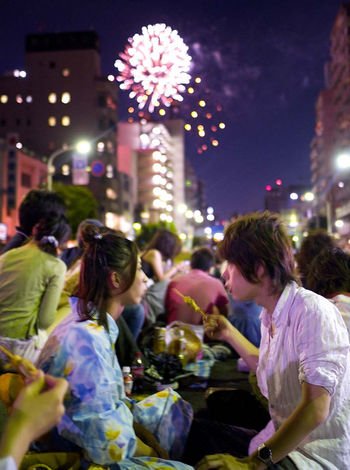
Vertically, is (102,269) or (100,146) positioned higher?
(100,146)

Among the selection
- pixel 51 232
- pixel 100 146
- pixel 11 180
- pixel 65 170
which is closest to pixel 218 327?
pixel 51 232

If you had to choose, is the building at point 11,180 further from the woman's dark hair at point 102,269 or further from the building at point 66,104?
the woman's dark hair at point 102,269

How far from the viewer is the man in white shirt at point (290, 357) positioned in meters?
2.09

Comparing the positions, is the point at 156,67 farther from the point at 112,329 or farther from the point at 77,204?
the point at 77,204

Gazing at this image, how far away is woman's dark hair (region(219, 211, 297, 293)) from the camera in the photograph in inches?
92.1

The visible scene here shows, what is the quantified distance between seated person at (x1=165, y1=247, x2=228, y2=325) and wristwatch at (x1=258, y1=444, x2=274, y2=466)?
4.41 metres

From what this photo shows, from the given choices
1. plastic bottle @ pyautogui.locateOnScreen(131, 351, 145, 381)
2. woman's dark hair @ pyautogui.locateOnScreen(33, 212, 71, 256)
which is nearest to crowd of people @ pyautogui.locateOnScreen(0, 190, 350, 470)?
woman's dark hair @ pyautogui.locateOnScreen(33, 212, 71, 256)

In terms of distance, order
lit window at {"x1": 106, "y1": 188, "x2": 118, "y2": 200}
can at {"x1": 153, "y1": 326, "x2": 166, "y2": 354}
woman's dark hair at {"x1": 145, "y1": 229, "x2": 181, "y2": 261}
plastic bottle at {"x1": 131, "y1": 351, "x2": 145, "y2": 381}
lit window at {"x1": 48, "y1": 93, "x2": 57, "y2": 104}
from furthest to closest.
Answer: lit window at {"x1": 48, "y1": 93, "x2": 57, "y2": 104} → lit window at {"x1": 106, "y1": 188, "x2": 118, "y2": 200} → woman's dark hair at {"x1": 145, "y1": 229, "x2": 181, "y2": 261} → can at {"x1": 153, "y1": 326, "x2": 166, "y2": 354} → plastic bottle at {"x1": 131, "y1": 351, "x2": 145, "y2": 381}

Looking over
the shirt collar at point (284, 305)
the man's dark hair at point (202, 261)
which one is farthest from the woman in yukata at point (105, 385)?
the man's dark hair at point (202, 261)

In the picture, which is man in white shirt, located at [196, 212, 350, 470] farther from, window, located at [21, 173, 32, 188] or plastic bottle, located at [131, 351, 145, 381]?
window, located at [21, 173, 32, 188]

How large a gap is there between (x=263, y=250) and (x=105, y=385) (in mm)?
955

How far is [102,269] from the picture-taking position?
8.43ft

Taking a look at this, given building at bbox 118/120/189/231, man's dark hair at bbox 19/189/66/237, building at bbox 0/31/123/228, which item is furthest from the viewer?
building at bbox 118/120/189/231

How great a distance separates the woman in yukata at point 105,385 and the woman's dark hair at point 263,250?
0.63m
